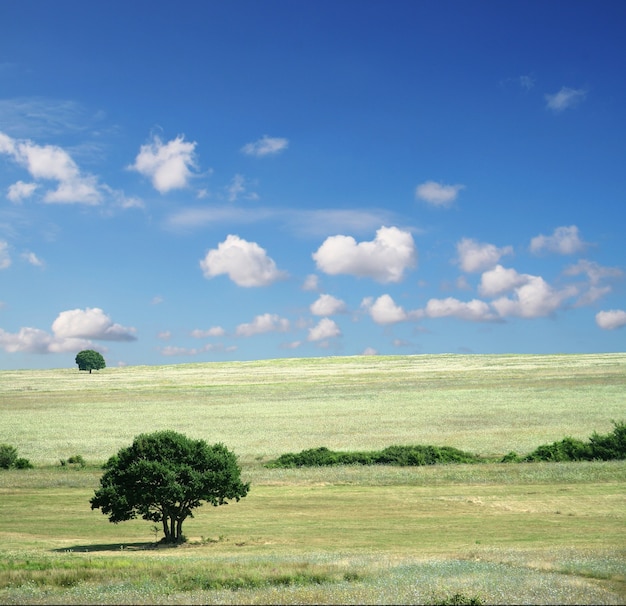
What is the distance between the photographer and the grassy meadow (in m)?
18.7

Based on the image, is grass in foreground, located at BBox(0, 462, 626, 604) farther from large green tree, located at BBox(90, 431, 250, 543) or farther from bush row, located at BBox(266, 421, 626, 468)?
bush row, located at BBox(266, 421, 626, 468)

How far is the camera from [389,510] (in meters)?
41.4

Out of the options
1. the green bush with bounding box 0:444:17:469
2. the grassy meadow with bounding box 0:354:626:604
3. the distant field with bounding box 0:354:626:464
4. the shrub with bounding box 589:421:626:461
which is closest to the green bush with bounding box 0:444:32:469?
the green bush with bounding box 0:444:17:469

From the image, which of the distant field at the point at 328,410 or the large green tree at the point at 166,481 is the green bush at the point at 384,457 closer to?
the distant field at the point at 328,410

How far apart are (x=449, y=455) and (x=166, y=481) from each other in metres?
31.7

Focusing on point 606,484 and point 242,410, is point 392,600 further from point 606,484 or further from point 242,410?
point 242,410

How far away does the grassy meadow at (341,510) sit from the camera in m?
18.7

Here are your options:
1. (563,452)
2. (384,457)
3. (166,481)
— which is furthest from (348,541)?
(563,452)

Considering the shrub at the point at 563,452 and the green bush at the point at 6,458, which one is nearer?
the shrub at the point at 563,452

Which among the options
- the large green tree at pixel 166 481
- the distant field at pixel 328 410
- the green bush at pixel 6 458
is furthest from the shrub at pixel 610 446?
the green bush at pixel 6 458

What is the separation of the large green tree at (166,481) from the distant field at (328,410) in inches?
1099

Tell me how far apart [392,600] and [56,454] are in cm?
6026

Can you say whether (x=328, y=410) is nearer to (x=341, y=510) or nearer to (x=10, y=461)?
(x=10, y=461)

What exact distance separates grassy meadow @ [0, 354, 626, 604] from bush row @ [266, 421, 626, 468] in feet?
9.03
